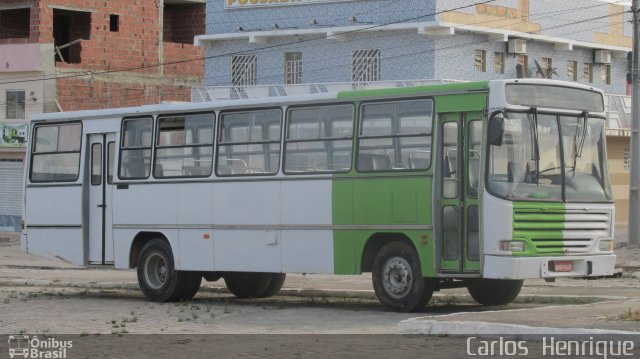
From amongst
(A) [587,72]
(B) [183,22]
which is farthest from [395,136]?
(B) [183,22]

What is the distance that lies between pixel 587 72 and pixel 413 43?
37.6 ft

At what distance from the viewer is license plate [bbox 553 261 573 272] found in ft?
54.6

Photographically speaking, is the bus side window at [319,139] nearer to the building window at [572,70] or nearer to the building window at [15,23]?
the building window at [572,70]

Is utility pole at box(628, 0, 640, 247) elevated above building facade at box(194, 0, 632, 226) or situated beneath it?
situated beneath

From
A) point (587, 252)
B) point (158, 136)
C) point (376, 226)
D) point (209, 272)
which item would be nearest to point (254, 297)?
point (209, 272)

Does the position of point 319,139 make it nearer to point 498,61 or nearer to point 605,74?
point 498,61

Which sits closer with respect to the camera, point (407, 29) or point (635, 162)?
point (635, 162)

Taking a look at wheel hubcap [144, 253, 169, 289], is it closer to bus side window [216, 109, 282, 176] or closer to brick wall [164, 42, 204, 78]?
bus side window [216, 109, 282, 176]

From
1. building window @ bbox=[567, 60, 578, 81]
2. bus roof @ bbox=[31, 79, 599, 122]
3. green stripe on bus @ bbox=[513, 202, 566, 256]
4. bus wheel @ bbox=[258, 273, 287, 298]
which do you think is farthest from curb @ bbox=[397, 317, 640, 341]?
building window @ bbox=[567, 60, 578, 81]

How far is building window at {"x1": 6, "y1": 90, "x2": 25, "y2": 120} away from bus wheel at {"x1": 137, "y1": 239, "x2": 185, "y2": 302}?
3261cm

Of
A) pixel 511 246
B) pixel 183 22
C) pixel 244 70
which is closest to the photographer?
pixel 511 246

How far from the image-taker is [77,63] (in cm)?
5488

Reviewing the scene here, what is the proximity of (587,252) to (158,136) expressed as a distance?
739 cm

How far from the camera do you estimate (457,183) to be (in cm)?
1709
